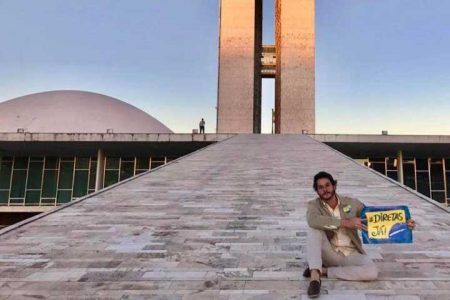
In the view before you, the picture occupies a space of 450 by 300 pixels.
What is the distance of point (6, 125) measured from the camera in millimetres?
32500

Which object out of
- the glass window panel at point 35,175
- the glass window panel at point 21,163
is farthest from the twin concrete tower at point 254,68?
the glass window panel at point 21,163

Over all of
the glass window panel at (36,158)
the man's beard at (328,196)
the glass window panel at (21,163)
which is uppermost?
the glass window panel at (36,158)

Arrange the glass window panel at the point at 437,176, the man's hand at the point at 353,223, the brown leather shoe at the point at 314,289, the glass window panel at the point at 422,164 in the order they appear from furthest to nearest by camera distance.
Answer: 1. the glass window panel at the point at 422,164
2. the glass window panel at the point at 437,176
3. the man's hand at the point at 353,223
4. the brown leather shoe at the point at 314,289

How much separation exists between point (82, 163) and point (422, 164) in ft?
52.2

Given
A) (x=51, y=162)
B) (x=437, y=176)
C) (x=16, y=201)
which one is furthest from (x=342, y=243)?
(x=16, y=201)

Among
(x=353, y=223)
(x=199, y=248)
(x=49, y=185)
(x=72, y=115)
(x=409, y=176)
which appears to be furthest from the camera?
(x=72, y=115)

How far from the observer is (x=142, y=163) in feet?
68.4

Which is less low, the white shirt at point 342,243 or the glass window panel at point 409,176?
the glass window panel at point 409,176

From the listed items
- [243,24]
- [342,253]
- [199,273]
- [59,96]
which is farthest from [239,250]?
[59,96]

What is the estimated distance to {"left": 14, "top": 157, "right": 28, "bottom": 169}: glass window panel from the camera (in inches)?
813

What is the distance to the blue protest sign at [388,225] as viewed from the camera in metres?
3.01

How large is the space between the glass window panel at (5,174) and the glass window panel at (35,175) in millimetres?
943

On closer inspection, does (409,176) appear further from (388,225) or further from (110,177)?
(388,225)

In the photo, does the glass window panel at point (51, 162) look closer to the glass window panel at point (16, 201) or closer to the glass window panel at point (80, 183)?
the glass window panel at point (80, 183)
